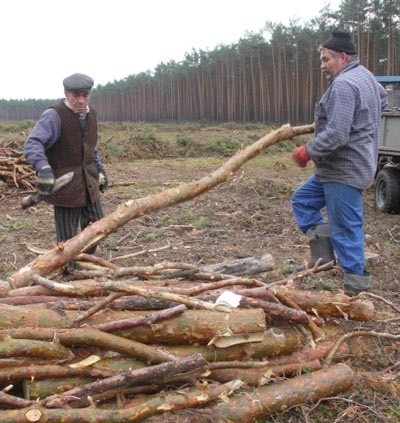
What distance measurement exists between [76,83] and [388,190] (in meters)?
5.64

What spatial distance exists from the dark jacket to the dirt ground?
0.56 m

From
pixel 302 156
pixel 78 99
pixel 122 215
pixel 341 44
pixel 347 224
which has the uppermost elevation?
pixel 341 44

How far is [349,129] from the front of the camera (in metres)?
4.19

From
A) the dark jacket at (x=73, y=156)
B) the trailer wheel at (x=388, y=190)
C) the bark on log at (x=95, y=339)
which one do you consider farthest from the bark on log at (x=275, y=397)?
the trailer wheel at (x=388, y=190)

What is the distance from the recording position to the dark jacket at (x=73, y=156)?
4906 millimetres

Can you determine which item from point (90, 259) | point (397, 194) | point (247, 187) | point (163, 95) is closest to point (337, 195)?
point (90, 259)

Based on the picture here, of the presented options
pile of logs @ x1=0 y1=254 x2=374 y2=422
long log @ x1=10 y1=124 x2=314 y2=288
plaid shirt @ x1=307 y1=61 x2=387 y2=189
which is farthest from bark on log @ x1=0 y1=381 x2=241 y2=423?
plaid shirt @ x1=307 y1=61 x2=387 y2=189

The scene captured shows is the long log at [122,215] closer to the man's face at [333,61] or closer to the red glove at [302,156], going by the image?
the red glove at [302,156]

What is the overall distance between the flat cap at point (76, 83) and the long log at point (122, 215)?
53.2 inches

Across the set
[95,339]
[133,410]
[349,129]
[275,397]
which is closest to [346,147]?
[349,129]

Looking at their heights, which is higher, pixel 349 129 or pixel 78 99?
pixel 78 99

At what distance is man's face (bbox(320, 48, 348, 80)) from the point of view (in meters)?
4.39

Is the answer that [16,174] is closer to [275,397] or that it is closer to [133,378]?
[133,378]

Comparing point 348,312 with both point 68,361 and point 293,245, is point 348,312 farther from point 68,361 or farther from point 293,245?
point 293,245
